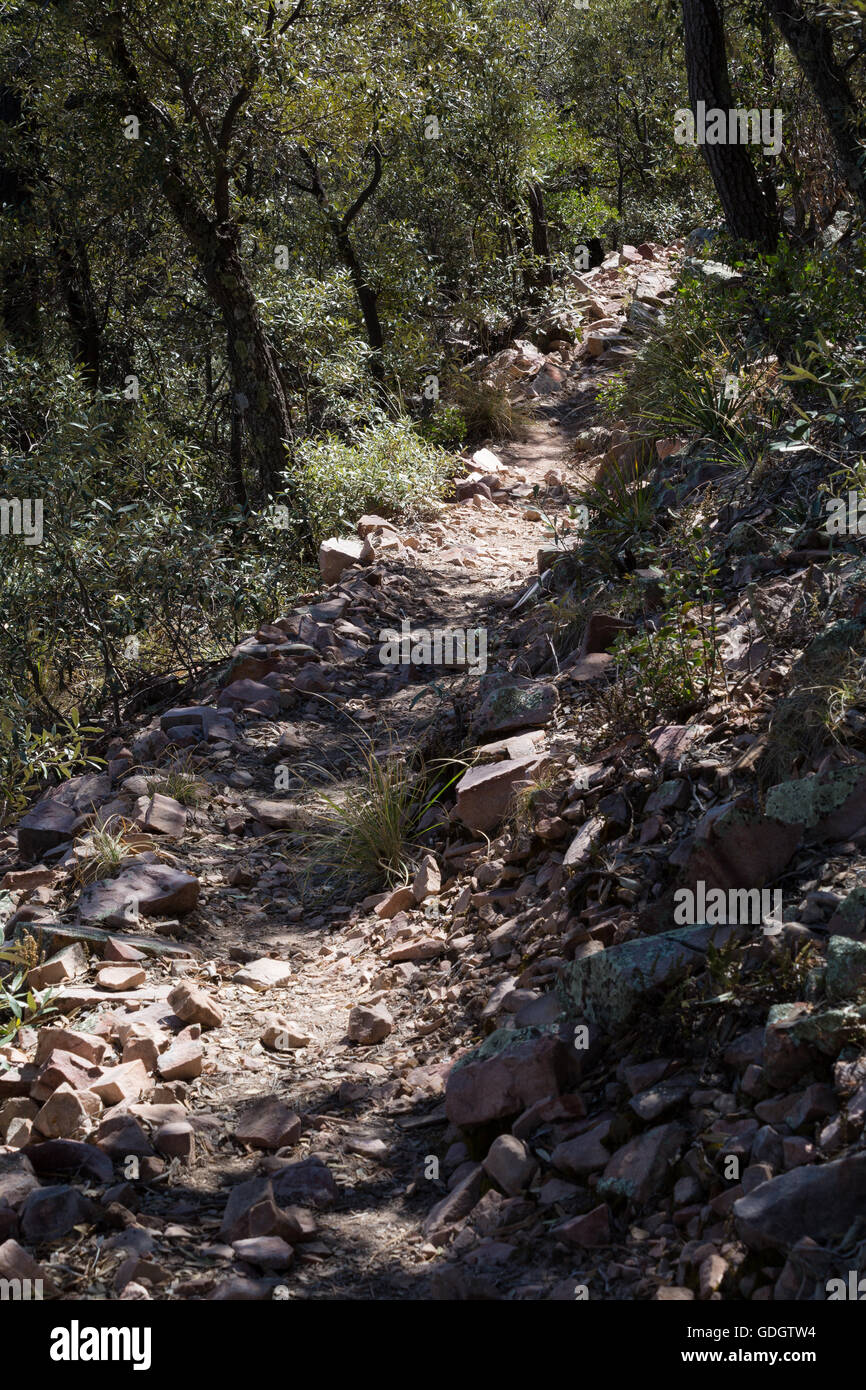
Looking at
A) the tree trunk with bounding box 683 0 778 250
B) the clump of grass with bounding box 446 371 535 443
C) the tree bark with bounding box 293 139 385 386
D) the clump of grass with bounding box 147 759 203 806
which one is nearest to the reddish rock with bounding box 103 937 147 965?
the clump of grass with bounding box 147 759 203 806

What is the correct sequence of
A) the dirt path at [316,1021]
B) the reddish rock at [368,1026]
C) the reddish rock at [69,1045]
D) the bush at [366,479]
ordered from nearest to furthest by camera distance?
the dirt path at [316,1021] < the reddish rock at [69,1045] < the reddish rock at [368,1026] < the bush at [366,479]

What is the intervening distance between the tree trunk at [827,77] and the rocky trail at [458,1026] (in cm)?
305

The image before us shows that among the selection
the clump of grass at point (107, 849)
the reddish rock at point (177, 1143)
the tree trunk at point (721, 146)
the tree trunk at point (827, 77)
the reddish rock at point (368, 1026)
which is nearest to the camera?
the reddish rock at point (177, 1143)

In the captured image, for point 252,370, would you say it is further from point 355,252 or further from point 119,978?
point 119,978

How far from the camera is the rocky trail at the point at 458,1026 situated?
232 cm

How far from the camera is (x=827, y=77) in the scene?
19.7 ft

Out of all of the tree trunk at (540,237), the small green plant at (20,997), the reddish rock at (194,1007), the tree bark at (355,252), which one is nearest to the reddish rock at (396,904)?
the reddish rock at (194,1007)

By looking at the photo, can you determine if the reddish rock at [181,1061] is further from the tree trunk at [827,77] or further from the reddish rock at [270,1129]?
the tree trunk at [827,77]

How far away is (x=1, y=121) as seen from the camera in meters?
8.91

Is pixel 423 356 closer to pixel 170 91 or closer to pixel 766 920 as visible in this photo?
pixel 170 91

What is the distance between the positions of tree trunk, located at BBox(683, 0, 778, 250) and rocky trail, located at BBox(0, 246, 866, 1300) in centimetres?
353

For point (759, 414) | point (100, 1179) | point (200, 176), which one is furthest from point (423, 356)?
point (100, 1179)

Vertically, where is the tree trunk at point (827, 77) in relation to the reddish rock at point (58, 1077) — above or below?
above

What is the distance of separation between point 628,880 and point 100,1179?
1559 mm
